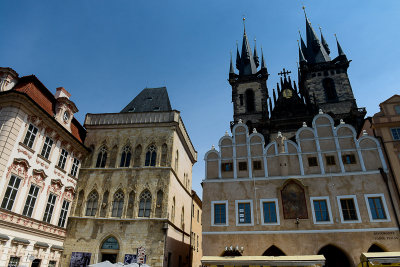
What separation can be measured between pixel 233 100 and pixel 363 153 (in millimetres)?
25838

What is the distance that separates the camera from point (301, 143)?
1914cm

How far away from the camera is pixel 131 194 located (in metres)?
22.0

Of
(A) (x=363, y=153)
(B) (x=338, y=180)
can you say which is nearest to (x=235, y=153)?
(B) (x=338, y=180)

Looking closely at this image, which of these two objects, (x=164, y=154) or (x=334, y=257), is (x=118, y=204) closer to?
(x=164, y=154)

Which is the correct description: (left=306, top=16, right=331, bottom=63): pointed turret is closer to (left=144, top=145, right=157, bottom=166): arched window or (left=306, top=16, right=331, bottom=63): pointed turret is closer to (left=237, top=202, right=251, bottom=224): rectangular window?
(left=144, top=145, right=157, bottom=166): arched window

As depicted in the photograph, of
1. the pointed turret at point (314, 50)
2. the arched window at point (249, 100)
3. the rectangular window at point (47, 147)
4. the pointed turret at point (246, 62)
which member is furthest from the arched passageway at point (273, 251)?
the pointed turret at point (314, 50)

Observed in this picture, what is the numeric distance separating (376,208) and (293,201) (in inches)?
193

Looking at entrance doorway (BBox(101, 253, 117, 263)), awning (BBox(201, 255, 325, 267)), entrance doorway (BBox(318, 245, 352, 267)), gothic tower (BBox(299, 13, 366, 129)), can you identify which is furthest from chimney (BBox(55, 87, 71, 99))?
gothic tower (BBox(299, 13, 366, 129))

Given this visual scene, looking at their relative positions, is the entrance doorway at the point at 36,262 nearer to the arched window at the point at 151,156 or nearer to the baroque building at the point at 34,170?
the baroque building at the point at 34,170

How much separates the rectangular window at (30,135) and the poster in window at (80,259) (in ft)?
29.1

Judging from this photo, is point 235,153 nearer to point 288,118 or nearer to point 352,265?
point 352,265

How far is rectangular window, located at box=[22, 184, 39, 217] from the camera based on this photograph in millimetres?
17337

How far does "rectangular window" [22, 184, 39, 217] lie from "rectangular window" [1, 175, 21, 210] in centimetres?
116

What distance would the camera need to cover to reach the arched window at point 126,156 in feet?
77.5
